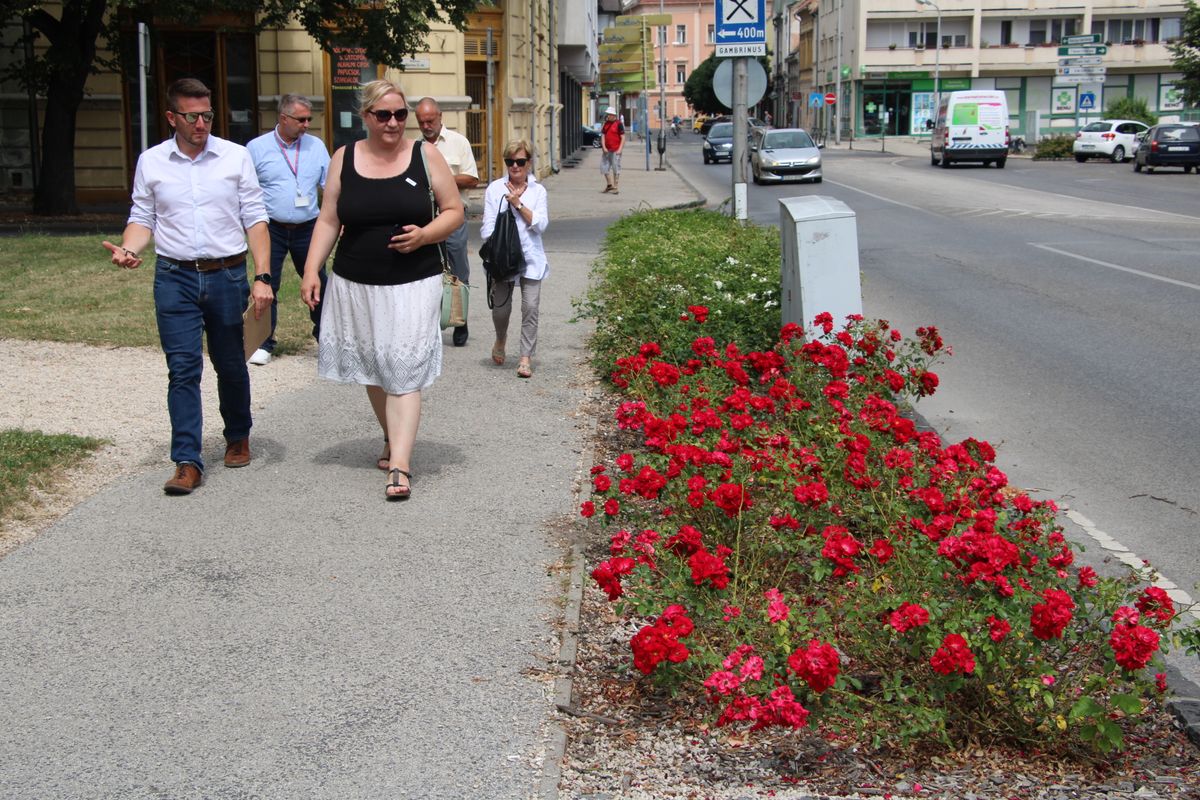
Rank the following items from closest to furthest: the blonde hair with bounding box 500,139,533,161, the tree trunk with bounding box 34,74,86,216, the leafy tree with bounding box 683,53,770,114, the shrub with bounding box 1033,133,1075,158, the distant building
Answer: the blonde hair with bounding box 500,139,533,161, the tree trunk with bounding box 34,74,86,216, the shrub with bounding box 1033,133,1075,158, the distant building, the leafy tree with bounding box 683,53,770,114

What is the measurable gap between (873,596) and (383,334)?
115 inches

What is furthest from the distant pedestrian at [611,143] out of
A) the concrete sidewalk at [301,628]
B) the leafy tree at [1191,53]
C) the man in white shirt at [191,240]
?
the leafy tree at [1191,53]

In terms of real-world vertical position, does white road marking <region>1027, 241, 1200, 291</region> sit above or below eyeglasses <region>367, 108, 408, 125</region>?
below

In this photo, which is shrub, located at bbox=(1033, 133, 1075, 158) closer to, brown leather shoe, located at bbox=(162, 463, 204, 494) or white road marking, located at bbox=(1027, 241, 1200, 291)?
white road marking, located at bbox=(1027, 241, 1200, 291)

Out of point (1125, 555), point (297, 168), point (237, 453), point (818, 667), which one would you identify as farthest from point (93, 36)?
point (818, 667)

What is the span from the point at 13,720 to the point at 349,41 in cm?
2033

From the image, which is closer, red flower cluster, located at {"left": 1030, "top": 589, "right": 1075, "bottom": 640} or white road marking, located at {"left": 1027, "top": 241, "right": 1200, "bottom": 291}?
red flower cluster, located at {"left": 1030, "top": 589, "right": 1075, "bottom": 640}

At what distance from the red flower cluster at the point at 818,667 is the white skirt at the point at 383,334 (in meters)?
3.26

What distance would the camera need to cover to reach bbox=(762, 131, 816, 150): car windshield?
36.6m

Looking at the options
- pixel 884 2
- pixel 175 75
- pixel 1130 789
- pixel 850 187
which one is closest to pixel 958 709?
pixel 1130 789

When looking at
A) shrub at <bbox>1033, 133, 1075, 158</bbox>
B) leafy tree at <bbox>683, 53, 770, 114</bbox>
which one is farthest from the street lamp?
leafy tree at <bbox>683, 53, 770, 114</bbox>

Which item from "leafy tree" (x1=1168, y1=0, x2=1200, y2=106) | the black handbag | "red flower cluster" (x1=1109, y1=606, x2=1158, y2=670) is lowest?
"red flower cluster" (x1=1109, y1=606, x2=1158, y2=670)

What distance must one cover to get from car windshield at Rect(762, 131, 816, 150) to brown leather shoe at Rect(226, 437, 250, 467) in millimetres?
31108

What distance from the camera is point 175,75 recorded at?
27375mm
